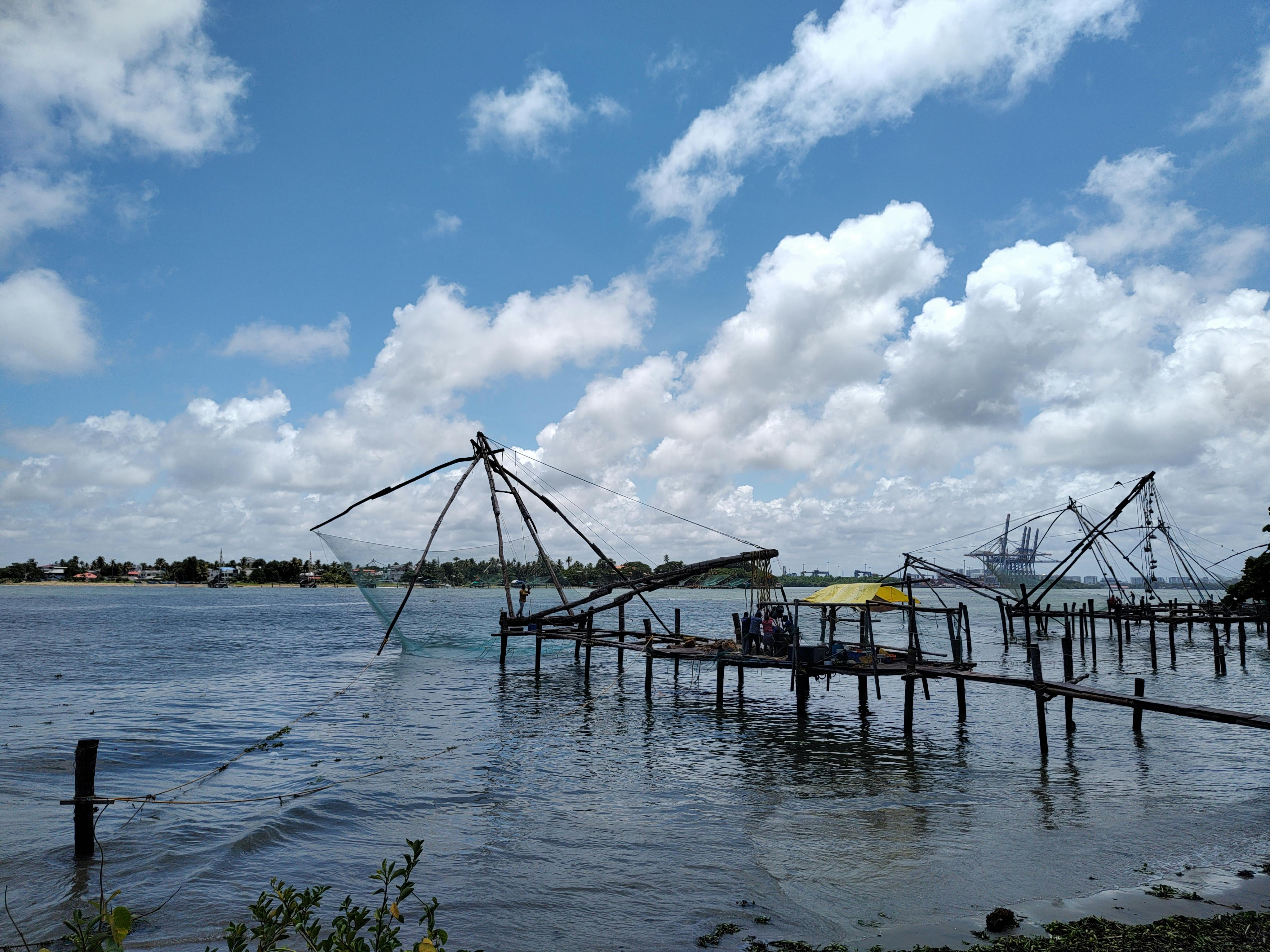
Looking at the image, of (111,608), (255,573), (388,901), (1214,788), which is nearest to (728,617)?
(111,608)

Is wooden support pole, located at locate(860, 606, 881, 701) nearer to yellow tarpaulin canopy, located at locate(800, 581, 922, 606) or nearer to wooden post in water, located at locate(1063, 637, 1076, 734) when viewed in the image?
yellow tarpaulin canopy, located at locate(800, 581, 922, 606)

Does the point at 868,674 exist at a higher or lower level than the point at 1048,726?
higher

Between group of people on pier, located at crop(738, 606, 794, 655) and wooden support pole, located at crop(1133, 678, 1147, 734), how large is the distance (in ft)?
25.7

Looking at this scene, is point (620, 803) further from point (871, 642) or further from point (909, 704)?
point (871, 642)

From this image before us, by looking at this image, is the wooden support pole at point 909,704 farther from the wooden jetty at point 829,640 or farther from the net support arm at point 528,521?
the net support arm at point 528,521

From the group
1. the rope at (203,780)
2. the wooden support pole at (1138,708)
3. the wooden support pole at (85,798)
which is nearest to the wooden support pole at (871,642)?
the wooden support pole at (1138,708)

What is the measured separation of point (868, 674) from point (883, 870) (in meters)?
10.1

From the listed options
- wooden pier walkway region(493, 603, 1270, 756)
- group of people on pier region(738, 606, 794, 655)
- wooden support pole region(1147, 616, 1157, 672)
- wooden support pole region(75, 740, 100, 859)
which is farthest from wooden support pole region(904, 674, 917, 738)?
wooden support pole region(1147, 616, 1157, 672)

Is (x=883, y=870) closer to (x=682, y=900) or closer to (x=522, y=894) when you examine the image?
(x=682, y=900)

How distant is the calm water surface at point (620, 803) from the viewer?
30.5 feet

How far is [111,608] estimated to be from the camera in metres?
87.4

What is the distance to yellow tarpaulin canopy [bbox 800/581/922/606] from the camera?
2111 cm

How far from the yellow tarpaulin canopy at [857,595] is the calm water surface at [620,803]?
323 cm

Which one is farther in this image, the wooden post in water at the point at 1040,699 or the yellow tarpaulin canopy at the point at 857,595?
the yellow tarpaulin canopy at the point at 857,595
